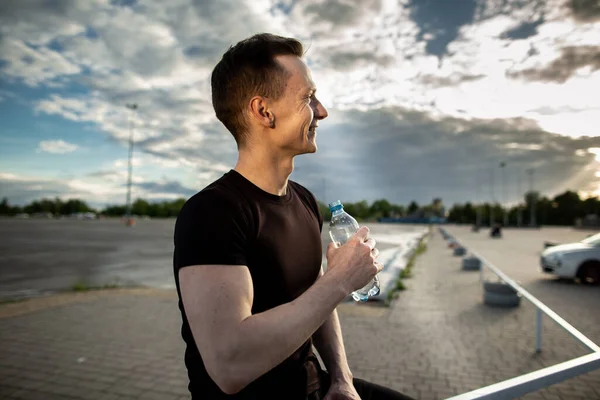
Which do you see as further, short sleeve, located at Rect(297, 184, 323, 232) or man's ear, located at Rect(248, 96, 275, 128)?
short sleeve, located at Rect(297, 184, 323, 232)

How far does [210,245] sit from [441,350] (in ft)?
18.1

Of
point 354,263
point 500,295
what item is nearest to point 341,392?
point 354,263

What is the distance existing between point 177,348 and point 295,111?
5.36m

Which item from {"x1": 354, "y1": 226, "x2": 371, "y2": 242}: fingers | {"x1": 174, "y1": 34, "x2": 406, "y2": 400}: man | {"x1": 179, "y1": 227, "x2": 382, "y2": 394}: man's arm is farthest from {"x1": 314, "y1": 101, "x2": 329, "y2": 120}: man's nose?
{"x1": 179, "y1": 227, "x2": 382, "y2": 394}: man's arm

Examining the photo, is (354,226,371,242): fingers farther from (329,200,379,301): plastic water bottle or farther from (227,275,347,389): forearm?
(329,200,379,301): plastic water bottle

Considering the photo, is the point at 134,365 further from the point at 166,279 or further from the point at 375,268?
the point at 166,279

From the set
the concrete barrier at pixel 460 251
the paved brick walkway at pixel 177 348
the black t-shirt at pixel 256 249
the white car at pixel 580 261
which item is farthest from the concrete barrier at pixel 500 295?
the concrete barrier at pixel 460 251

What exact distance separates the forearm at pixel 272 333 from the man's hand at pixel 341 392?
0.57m

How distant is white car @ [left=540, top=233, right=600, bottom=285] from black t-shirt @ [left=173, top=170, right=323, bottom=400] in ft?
Result: 41.1

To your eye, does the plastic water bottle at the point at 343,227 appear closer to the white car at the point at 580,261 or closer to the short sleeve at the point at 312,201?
the short sleeve at the point at 312,201

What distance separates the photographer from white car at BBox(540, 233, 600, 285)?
11.4m

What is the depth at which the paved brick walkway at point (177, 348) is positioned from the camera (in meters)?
4.66

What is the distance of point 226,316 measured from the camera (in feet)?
4.00

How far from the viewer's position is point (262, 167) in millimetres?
1633
